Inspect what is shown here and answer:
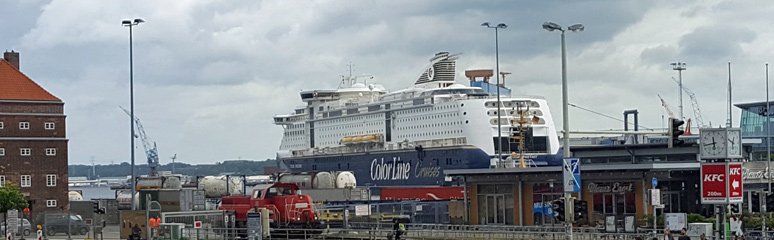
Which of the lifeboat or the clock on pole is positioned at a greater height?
the lifeboat

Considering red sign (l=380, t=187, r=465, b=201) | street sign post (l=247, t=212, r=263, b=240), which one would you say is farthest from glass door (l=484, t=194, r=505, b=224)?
street sign post (l=247, t=212, r=263, b=240)

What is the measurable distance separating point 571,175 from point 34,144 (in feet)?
177

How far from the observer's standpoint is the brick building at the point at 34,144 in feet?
259

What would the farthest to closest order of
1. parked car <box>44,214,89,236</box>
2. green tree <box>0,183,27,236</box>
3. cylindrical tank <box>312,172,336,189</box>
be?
cylindrical tank <box>312,172,336,189</box> → green tree <box>0,183,27,236</box> → parked car <box>44,214,89,236</box>

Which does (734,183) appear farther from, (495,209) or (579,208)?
(495,209)

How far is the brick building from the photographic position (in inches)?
3105

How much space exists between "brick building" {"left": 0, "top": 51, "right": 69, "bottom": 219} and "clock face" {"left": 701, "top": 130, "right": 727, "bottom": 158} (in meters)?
56.5

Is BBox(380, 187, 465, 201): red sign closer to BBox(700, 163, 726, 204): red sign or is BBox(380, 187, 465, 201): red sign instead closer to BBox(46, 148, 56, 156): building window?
BBox(46, 148, 56, 156): building window

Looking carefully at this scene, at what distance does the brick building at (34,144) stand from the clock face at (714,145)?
185ft

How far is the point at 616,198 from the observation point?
182 ft

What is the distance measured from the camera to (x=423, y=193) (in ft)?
312

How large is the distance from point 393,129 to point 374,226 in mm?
66189

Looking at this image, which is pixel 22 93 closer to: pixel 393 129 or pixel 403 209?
pixel 403 209

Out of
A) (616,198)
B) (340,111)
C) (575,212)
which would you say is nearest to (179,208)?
(616,198)
